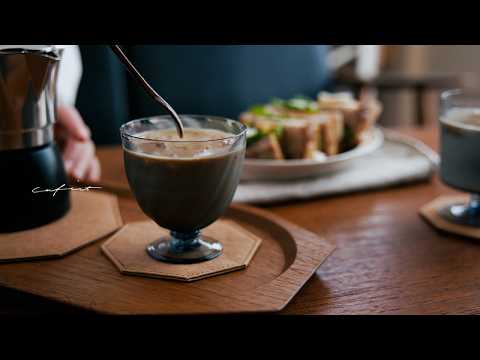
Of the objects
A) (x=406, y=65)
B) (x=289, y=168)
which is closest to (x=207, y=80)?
(x=289, y=168)

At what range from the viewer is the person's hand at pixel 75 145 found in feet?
3.51

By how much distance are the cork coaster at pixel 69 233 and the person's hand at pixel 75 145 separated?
6.2 inches

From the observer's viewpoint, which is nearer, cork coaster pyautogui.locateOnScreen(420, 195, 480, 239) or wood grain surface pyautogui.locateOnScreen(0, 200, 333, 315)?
wood grain surface pyautogui.locateOnScreen(0, 200, 333, 315)

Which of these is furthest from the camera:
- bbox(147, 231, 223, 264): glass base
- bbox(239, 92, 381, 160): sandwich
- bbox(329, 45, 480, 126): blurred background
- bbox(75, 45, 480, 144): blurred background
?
bbox(329, 45, 480, 126): blurred background

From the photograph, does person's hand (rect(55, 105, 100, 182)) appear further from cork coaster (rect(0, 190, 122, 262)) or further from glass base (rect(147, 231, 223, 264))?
glass base (rect(147, 231, 223, 264))

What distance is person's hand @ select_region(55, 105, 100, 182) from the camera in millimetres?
1070

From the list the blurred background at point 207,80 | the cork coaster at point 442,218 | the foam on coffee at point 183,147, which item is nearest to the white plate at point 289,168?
the cork coaster at point 442,218

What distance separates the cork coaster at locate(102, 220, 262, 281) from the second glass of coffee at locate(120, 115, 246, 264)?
14mm

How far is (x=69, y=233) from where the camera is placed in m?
0.79

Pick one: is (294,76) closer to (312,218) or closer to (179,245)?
(312,218)

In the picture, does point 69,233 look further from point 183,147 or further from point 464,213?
point 464,213

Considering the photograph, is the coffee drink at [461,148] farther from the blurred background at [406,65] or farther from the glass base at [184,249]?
the blurred background at [406,65]

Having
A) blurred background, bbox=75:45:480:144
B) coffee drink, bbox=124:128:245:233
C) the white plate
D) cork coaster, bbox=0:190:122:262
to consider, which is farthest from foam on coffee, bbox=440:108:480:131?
blurred background, bbox=75:45:480:144
